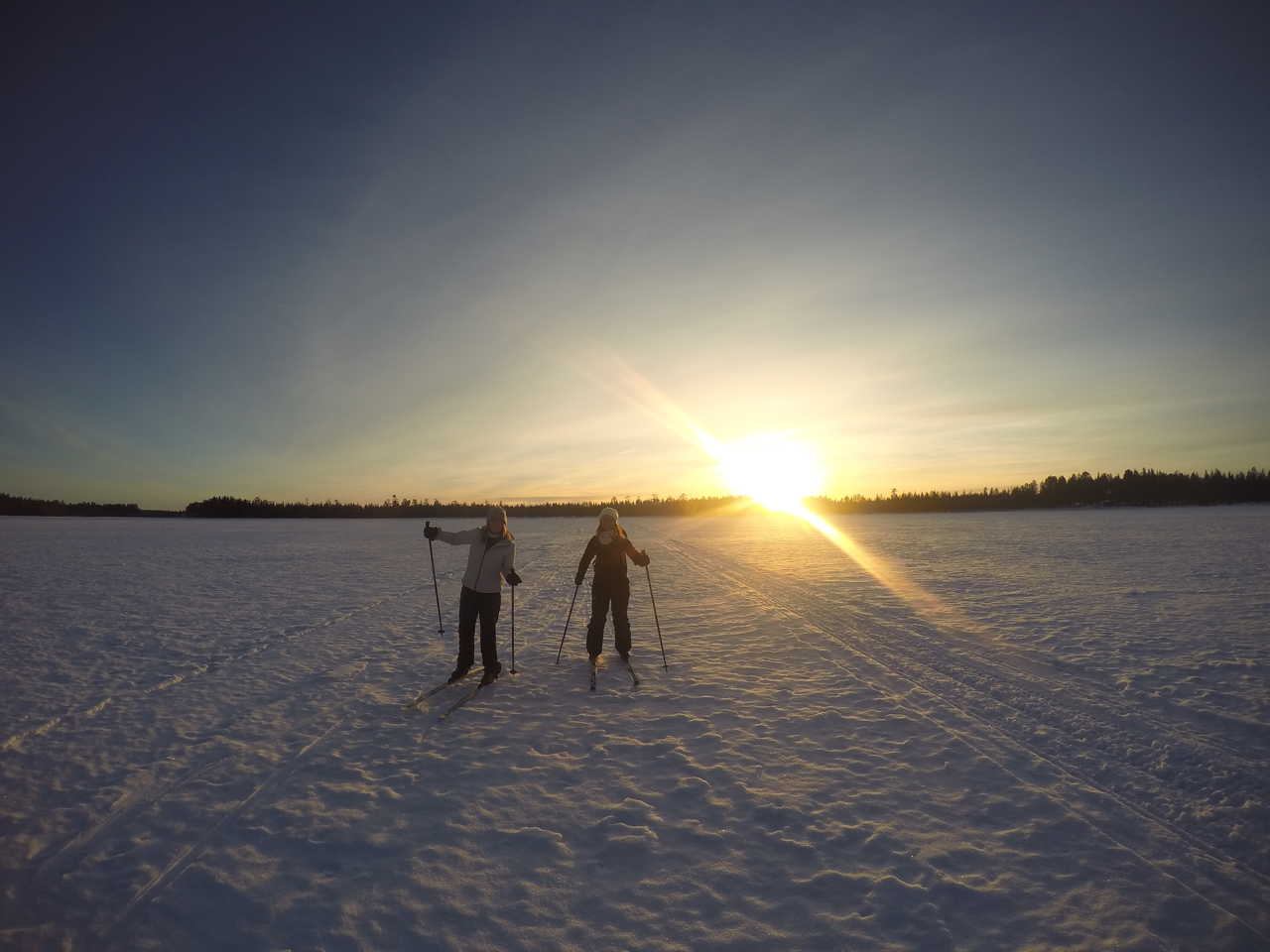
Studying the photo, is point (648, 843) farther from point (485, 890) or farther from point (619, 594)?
point (619, 594)

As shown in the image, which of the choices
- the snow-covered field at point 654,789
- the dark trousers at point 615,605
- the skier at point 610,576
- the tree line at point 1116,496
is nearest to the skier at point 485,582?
the snow-covered field at point 654,789

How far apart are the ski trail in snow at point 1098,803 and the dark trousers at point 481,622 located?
16.5ft

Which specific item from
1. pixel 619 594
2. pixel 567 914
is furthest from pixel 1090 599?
pixel 567 914

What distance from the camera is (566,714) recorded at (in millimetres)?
6660

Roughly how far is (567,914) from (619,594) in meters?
5.35

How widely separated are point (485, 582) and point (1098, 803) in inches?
258

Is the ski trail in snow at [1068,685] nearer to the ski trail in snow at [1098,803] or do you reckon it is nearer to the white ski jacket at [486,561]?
the ski trail in snow at [1098,803]

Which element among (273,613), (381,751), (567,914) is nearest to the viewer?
(567,914)

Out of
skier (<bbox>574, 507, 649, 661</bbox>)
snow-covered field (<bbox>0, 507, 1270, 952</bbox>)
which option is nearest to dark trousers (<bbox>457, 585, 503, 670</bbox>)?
snow-covered field (<bbox>0, 507, 1270, 952</bbox>)

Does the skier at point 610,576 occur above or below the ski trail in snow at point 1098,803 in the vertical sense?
above

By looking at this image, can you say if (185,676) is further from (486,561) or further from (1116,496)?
(1116,496)

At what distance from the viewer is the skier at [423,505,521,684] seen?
24.8ft

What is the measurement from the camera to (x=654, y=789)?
491cm

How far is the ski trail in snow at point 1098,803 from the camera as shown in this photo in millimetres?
3525
